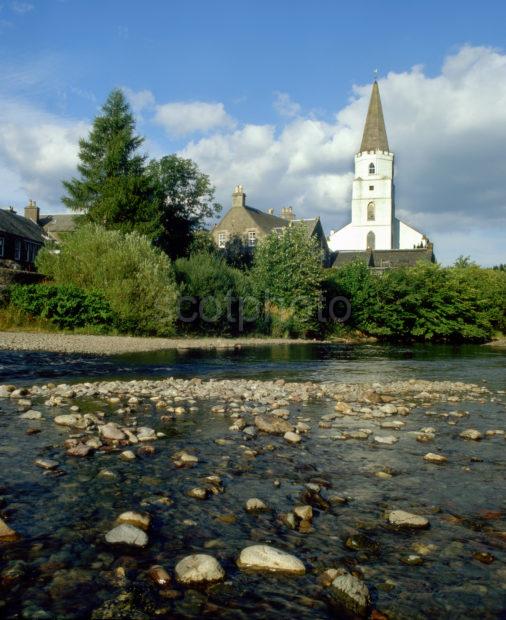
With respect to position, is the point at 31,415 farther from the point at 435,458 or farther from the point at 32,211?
the point at 32,211

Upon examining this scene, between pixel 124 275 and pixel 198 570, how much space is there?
93.9 feet

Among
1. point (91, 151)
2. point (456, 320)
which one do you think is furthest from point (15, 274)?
point (456, 320)

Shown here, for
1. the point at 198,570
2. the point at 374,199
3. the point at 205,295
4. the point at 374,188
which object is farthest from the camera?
the point at 374,199

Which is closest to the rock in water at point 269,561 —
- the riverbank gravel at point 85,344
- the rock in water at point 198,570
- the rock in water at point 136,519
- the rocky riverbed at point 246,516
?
the rocky riverbed at point 246,516

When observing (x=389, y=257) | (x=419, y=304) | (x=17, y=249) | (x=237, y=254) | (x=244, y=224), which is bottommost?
(x=419, y=304)

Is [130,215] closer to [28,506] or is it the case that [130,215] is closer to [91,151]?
[91,151]

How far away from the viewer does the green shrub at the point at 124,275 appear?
30.8 metres

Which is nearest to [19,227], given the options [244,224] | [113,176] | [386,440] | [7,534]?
[113,176]

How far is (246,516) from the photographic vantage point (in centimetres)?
488

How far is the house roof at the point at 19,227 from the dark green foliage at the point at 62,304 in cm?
2955

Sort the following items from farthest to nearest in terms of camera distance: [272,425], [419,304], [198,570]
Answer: [419,304] < [272,425] < [198,570]

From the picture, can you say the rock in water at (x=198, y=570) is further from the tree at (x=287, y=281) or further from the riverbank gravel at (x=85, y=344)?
the tree at (x=287, y=281)

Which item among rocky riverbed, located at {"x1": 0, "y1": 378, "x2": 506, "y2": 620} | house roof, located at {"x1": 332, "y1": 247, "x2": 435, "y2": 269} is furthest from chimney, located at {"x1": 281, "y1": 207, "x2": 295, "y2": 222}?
rocky riverbed, located at {"x1": 0, "y1": 378, "x2": 506, "y2": 620}

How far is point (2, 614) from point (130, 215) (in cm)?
4605
